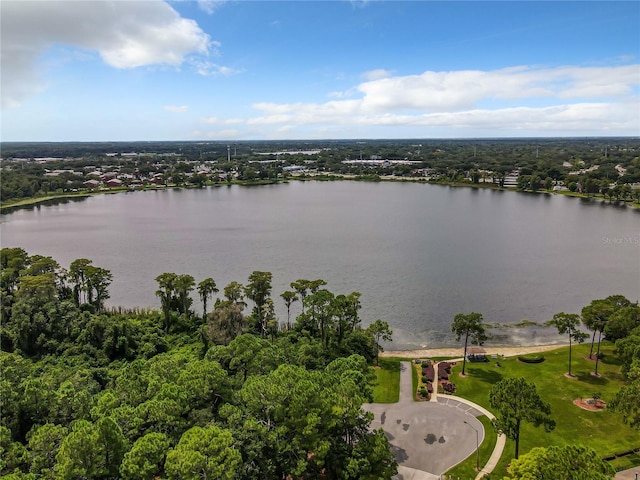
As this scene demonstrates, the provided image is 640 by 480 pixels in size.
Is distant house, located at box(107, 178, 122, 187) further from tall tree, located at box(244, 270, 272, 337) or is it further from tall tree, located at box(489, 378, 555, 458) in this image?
tall tree, located at box(489, 378, 555, 458)

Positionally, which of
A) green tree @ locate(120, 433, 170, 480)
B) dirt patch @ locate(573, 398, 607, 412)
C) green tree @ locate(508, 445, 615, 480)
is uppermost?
green tree @ locate(508, 445, 615, 480)

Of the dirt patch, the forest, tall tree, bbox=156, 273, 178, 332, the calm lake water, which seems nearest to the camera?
the forest

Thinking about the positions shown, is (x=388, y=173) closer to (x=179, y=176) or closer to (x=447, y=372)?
(x=179, y=176)

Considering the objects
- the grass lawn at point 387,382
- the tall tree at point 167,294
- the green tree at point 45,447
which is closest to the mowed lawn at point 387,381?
the grass lawn at point 387,382

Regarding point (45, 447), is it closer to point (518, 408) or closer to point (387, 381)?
point (518, 408)

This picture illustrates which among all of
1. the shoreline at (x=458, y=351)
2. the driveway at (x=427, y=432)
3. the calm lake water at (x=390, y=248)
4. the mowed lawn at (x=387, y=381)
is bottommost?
Result: the shoreline at (x=458, y=351)

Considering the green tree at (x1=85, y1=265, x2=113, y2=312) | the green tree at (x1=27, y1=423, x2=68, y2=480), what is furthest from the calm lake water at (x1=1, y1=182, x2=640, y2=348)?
the green tree at (x1=27, y1=423, x2=68, y2=480)

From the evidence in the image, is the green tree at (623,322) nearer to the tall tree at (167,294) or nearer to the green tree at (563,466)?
the green tree at (563,466)

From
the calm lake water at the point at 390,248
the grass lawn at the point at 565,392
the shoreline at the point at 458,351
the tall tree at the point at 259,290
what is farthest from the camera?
the calm lake water at the point at 390,248
